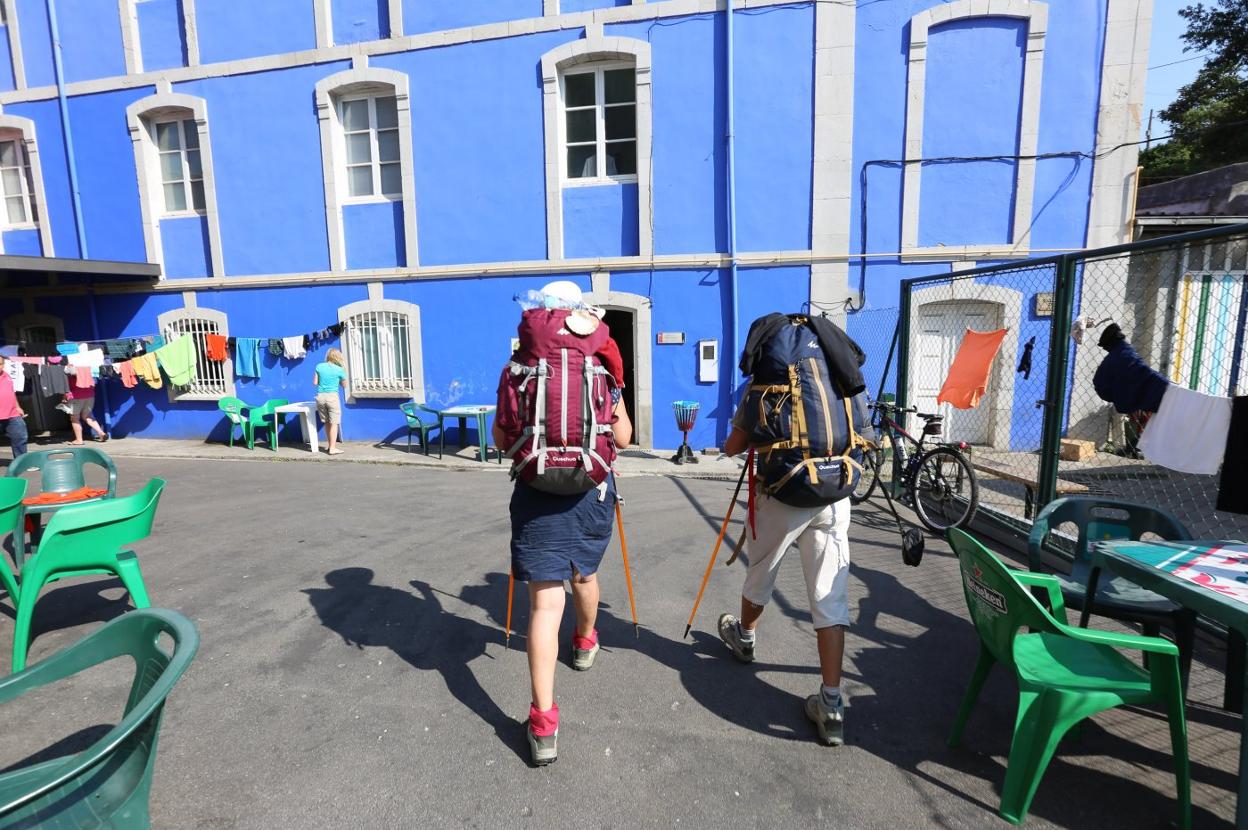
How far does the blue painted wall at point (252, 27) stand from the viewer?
10836 millimetres

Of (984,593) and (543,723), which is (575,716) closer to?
(543,723)

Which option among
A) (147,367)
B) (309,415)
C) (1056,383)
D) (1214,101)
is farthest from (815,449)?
(1214,101)

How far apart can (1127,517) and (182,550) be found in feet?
21.4

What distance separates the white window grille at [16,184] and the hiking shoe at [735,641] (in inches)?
627

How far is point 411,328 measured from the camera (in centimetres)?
1100

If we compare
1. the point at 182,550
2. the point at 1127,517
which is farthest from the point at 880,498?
the point at 182,550

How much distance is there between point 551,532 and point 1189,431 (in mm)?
3379

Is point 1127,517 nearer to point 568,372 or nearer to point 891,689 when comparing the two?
point 891,689

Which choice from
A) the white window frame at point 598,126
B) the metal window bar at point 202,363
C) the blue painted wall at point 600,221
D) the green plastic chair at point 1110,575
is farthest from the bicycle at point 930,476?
the metal window bar at point 202,363

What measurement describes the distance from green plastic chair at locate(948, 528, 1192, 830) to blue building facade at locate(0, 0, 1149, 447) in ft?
25.3

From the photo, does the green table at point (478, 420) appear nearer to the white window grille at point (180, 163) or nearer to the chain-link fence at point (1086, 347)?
the chain-link fence at point (1086, 347)

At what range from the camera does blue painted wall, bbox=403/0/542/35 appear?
10.1m

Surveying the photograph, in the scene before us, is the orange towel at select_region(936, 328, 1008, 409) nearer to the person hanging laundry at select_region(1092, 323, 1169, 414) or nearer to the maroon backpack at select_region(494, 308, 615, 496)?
the person hanging laundry at select_region(1092, 323, 1169, 414)

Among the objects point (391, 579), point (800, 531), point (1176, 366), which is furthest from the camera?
point (1176, 366)
